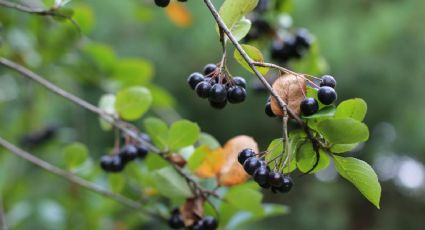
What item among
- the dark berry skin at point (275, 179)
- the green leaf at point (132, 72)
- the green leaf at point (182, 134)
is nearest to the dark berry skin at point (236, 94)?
the dark berry skin at point (275, 179)

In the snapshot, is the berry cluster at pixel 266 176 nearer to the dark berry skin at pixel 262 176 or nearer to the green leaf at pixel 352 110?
the dark berry skin at pixel 262 176

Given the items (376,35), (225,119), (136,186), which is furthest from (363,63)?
(136,186)

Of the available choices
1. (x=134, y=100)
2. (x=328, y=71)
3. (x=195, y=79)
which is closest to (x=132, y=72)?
(x=134, y=100)

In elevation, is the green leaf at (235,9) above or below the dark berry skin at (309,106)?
above

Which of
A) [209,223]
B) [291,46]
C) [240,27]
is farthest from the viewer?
[291,46]

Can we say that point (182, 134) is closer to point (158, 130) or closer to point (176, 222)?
point (158, 130)
